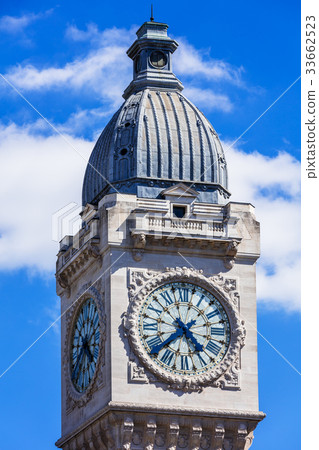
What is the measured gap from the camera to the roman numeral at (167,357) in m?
56.7

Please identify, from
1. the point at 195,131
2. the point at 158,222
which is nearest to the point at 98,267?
the point at 158,222

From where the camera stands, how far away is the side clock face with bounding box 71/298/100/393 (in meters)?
58.2

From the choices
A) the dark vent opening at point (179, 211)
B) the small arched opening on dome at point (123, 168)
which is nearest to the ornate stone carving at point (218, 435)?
the dark vent opening at point (179, 211)

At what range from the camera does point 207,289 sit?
58.0 meters

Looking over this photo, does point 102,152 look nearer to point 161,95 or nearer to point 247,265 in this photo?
point 161,95

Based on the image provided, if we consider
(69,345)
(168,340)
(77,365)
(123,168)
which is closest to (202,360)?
(168,340)

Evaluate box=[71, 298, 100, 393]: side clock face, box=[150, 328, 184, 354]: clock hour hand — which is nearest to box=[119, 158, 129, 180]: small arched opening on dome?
box=[71, 298, 100, 393]: side clock face

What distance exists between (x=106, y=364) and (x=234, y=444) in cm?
499

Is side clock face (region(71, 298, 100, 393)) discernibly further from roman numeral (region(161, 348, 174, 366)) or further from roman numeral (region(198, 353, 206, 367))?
roman numeral (region(198, 353, 206, 367))

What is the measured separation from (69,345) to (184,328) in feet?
17.8

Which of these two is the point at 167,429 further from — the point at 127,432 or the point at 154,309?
the point at 154,309

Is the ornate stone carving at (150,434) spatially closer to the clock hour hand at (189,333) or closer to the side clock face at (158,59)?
the clock hour hand at (189,333)

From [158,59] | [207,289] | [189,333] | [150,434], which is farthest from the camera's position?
[158,59]
